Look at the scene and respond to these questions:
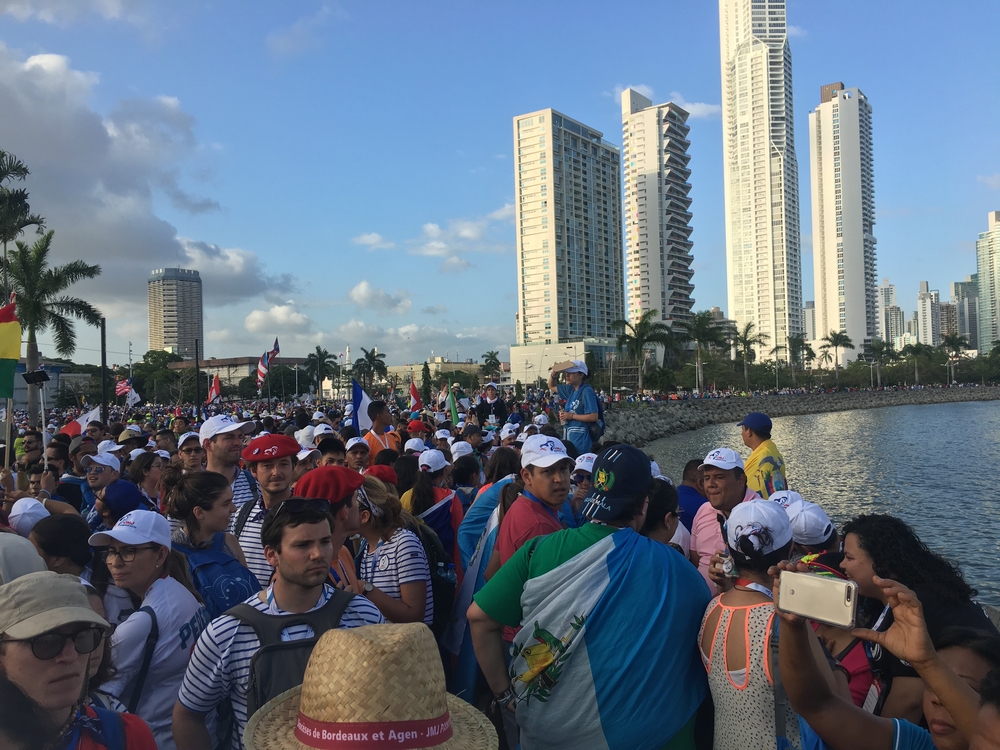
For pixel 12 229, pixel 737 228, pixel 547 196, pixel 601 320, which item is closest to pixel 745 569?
pixel 12 229

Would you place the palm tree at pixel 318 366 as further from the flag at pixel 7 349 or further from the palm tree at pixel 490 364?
the flag at pixel 7 349

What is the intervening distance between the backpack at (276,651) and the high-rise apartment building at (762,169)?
6167 inches

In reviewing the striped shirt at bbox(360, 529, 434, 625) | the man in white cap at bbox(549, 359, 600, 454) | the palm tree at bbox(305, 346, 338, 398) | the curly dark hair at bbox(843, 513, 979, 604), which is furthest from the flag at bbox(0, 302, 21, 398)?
the palm tree at bbox(305, 346, 338, 398)

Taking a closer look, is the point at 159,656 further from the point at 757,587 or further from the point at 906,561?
the point at 906,561

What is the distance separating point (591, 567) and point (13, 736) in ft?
5.90

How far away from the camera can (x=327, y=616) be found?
2492 millimetres

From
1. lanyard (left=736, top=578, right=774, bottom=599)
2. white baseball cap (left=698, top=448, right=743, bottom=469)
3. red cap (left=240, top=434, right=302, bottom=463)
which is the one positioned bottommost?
lanyard (left=736, top=578, right=774, bottom=599)

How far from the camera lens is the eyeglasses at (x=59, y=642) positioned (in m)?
1.74

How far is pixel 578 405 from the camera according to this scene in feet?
27.6

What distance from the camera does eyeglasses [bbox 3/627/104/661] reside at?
1.74m

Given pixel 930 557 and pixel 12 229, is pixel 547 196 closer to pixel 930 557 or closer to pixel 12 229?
pixel 12 229

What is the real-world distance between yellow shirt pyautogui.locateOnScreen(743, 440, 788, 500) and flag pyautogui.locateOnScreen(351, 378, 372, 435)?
18.4 feet

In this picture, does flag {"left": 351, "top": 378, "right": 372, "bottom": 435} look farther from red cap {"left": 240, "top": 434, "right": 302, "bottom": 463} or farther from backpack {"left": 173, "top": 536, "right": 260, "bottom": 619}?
backpack {"left": 173, "top": 536, "right": 260, "bottom": 619}

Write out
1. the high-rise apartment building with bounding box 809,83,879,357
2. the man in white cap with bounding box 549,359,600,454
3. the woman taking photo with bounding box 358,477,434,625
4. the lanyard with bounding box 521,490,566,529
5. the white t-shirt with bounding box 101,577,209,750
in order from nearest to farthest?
the white t-shirt with bounding box 101,577,209,750
the woman taking photo with bounding box 358,477,434,625
the lanyard with bounding box 521,490,566,529
the man in white cap with bounding box 549,359,600,454
the high-rise apartment building with bounding box 809,83,879,357
